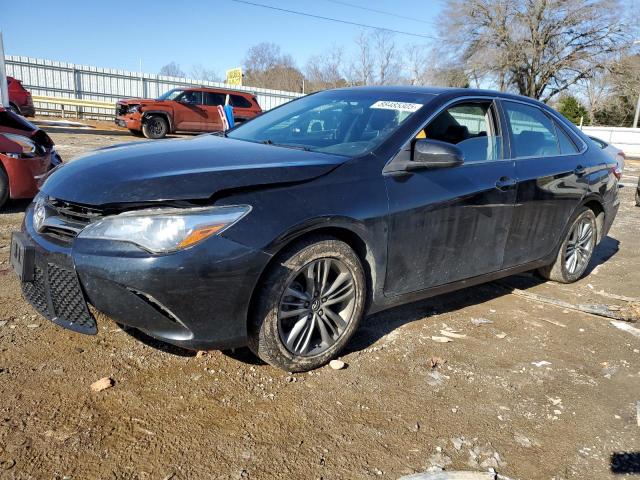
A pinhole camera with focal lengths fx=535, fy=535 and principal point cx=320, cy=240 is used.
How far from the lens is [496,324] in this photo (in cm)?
396

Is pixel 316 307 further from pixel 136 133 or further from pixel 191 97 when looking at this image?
pixel 191 97

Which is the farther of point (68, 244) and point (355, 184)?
point (355, 184)

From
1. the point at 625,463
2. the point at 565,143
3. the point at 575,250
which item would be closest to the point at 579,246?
the point at 575,250

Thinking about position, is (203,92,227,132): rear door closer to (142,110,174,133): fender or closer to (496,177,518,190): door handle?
(142,110,174,133): fender

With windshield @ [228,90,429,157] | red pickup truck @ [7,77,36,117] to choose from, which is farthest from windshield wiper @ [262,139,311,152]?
red pickup truck @ [7,77,36,117]

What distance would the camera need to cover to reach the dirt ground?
2246 mm

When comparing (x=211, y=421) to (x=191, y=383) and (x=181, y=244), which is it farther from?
(x=181, y=244)

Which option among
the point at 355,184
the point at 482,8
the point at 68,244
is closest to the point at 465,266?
the point at 355,184

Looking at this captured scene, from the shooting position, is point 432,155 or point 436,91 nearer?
point 432,155

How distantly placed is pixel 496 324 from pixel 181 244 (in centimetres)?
255

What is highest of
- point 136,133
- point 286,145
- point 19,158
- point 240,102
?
point 286,145

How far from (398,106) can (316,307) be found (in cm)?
151

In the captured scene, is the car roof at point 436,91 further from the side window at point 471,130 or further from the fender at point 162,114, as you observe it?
the fender at point 162,114

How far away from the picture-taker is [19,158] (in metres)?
5.85
